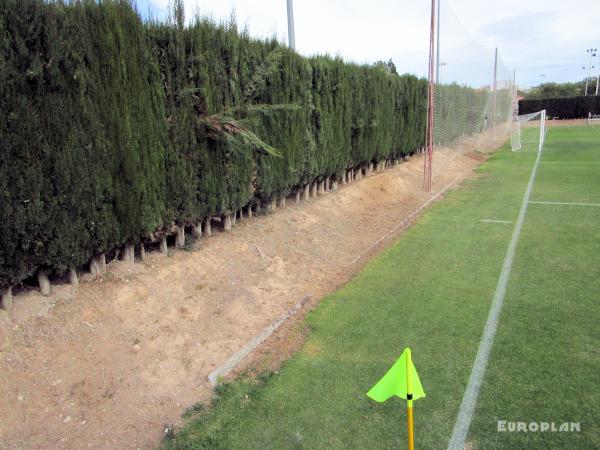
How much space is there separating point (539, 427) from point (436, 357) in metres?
1.17

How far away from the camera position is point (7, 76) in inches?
148

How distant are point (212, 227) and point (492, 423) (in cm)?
506

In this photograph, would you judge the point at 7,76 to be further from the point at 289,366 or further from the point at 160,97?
the point at 289,366

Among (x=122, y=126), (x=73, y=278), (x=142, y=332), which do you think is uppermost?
(x=122, y=126)

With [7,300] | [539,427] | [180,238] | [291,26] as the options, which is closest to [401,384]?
[539,427]

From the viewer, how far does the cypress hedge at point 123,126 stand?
3.96 meters

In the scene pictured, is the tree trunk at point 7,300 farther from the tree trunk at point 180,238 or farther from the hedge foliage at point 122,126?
A: the tree trunk at point 180,238

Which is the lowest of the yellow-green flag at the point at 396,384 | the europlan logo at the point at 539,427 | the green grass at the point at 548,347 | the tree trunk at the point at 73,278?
the europlan logo at the point at 539,427

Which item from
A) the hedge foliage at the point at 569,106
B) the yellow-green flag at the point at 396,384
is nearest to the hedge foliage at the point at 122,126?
the yellow-green flag at the point at 396,384

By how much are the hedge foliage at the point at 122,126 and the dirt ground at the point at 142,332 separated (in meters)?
0.48

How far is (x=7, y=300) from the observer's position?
411cm

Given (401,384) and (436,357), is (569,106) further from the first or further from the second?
(401,384)

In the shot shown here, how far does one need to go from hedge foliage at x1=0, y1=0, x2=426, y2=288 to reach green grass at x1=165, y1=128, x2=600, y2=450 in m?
2.31

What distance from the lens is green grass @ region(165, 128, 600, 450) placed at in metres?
3.39
